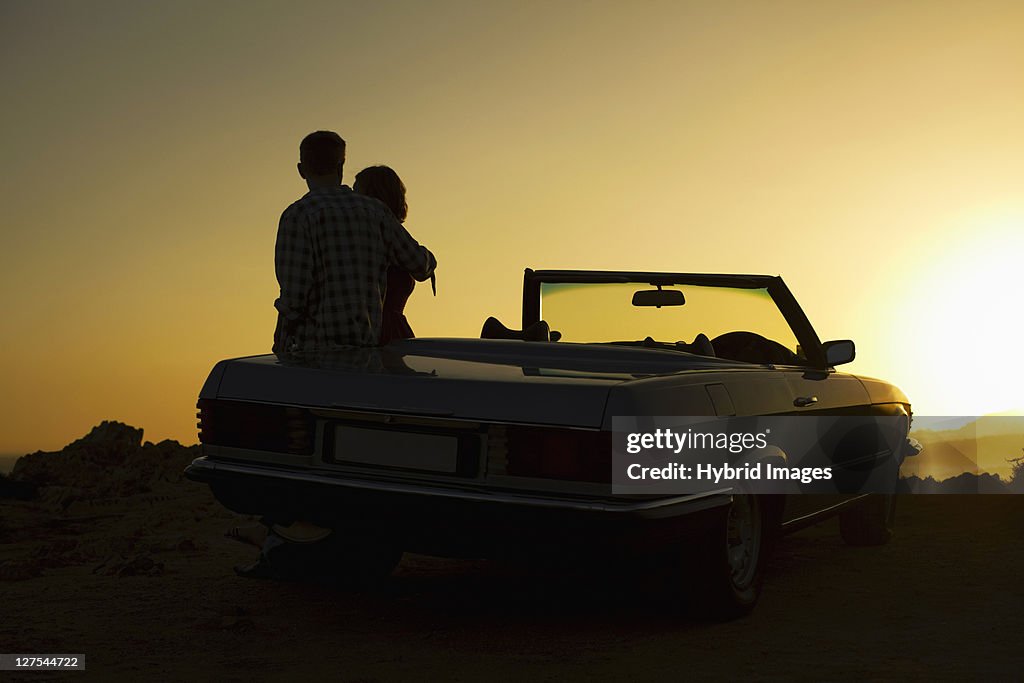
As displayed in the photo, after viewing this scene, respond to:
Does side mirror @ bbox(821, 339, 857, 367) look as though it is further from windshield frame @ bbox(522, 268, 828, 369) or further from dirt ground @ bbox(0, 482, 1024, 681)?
dirt ground @ bbox(0, 482, 1024, 681)

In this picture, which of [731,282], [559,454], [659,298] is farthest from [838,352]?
[559,454]

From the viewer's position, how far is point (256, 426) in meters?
4.57

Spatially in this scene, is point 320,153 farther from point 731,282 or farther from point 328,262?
point 731,282

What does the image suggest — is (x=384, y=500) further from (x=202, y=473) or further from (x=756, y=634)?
(x=756, y=634)

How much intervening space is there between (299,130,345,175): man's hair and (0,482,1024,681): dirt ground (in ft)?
6.66

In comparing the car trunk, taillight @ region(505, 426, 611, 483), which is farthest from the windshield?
taillight @ region(505, 426, 611, 483)

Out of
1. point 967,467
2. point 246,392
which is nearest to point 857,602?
point 246,392

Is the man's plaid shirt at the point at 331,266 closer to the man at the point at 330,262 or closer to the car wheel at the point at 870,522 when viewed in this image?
the man at the point at 330,262

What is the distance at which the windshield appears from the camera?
600 centimetres

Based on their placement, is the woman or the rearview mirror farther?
the rearview mirror

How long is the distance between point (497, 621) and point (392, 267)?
1.75m

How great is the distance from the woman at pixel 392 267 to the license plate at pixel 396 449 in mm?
1221

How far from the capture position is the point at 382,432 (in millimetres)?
4316

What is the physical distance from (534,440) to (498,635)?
1070 millimetres
